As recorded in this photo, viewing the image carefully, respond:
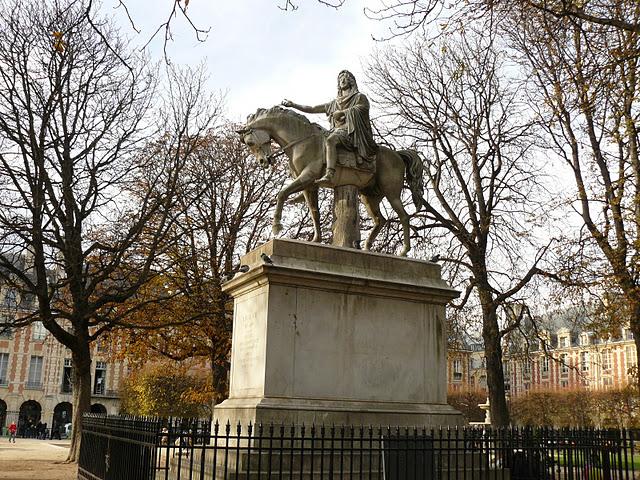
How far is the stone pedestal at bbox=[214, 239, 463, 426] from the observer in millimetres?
8750

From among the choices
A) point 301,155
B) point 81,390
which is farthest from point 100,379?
point 301,155

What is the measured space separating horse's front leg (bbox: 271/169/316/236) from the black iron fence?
9.99 ft

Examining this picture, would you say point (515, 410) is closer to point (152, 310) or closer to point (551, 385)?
point (551, 385)

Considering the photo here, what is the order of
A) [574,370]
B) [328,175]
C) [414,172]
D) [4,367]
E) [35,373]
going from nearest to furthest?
[328,175] → [414,172] → [574,370] → [4,367] → [35,373]

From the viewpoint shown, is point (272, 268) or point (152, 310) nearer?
point (272, 268)

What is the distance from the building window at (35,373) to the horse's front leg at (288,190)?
57.8m

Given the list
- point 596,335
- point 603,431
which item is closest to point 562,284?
point 596,335

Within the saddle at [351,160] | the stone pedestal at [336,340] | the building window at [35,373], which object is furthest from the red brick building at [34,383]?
the stone pedestal at [336,340]

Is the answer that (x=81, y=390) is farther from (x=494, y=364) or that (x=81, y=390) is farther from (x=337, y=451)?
(x=337, y=451)

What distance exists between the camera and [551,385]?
243ft

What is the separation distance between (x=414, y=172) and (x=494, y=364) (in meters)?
10.4

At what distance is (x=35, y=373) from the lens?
6066 cm

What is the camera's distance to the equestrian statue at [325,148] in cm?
1020

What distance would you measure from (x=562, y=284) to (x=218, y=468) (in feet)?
40.6
